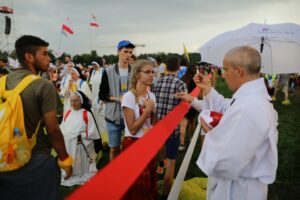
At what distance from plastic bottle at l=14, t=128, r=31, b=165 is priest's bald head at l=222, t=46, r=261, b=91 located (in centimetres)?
180

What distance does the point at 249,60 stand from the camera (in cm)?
217

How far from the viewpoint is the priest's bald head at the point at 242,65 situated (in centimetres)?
218

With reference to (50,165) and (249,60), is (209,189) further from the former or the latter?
(50,165)

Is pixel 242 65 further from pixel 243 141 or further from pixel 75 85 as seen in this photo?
pixel 75 85

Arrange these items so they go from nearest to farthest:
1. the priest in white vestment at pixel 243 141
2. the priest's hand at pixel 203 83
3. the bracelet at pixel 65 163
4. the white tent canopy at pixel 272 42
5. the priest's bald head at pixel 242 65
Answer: the priest in white vestment at pixel 243 141 → the priest's bald head at pixel 242 65 → the bracelet at pixel 65 163 → the priest's hand at pixel 203 83 → the white tent canopy at pixel 272 42

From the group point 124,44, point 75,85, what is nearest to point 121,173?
point 124,44

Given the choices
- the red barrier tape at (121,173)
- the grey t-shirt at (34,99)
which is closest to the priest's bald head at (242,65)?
the red barrier tape at (121,173)

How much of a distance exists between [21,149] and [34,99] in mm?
442

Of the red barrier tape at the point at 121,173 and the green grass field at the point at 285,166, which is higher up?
the red barrier tape at the point at 121,173

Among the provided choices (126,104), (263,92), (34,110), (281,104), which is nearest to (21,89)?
(34,110)

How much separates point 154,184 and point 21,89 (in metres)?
1.85

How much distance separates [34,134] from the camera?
2652 mm

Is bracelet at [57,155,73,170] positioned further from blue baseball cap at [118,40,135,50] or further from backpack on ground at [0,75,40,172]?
blue baseball cap at [118,40,135,50]

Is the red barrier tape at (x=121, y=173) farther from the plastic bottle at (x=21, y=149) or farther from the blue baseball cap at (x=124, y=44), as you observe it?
the blue baseball cap at (x=124, y=44)
